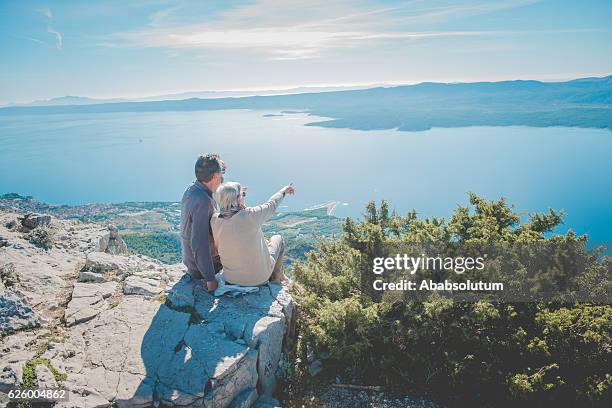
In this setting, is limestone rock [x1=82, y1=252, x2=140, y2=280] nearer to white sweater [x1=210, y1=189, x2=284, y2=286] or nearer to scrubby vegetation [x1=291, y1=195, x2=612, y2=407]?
white sweater [x1=210, y1=189, x2=284, y2=286]

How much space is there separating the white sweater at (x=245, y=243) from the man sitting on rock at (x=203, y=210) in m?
0.15

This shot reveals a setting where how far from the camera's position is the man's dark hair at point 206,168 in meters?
5.42

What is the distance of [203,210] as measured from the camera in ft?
17.6

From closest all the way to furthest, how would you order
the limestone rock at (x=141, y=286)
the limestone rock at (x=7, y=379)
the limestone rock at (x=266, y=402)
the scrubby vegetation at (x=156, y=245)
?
the limestone rock at (x=7, y=379) → the limestone rock at (x=266, y=402) → the limestone rock at (x=141, y=286) → the scrubby vegetation at (x=156, y=245)

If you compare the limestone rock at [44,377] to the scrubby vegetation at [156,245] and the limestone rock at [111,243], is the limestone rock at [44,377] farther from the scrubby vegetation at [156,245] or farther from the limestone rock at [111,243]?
the scrubby vegetation at [156,245]

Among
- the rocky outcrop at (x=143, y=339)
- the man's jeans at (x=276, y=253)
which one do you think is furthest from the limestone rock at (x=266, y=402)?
the man's jeans at (x=276, y=253)

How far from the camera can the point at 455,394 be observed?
4.74m

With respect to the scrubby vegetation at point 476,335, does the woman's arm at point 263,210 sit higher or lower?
higher

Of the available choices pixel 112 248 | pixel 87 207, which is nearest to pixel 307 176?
pixel 87 207

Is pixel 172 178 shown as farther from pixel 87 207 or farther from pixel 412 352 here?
pixel 412 352

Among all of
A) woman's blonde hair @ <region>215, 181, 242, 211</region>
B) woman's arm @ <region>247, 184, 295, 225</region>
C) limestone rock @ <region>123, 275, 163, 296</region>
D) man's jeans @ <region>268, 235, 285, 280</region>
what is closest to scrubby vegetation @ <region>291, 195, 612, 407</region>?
man's jeans @ <region>268, 235, 285, 280</region>

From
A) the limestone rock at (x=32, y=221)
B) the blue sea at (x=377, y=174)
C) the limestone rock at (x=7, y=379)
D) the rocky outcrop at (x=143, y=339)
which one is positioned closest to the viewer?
the limestone rock at (x=7, y=379)

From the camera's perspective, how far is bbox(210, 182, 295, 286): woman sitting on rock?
511cm

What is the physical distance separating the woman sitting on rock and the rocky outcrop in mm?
386
